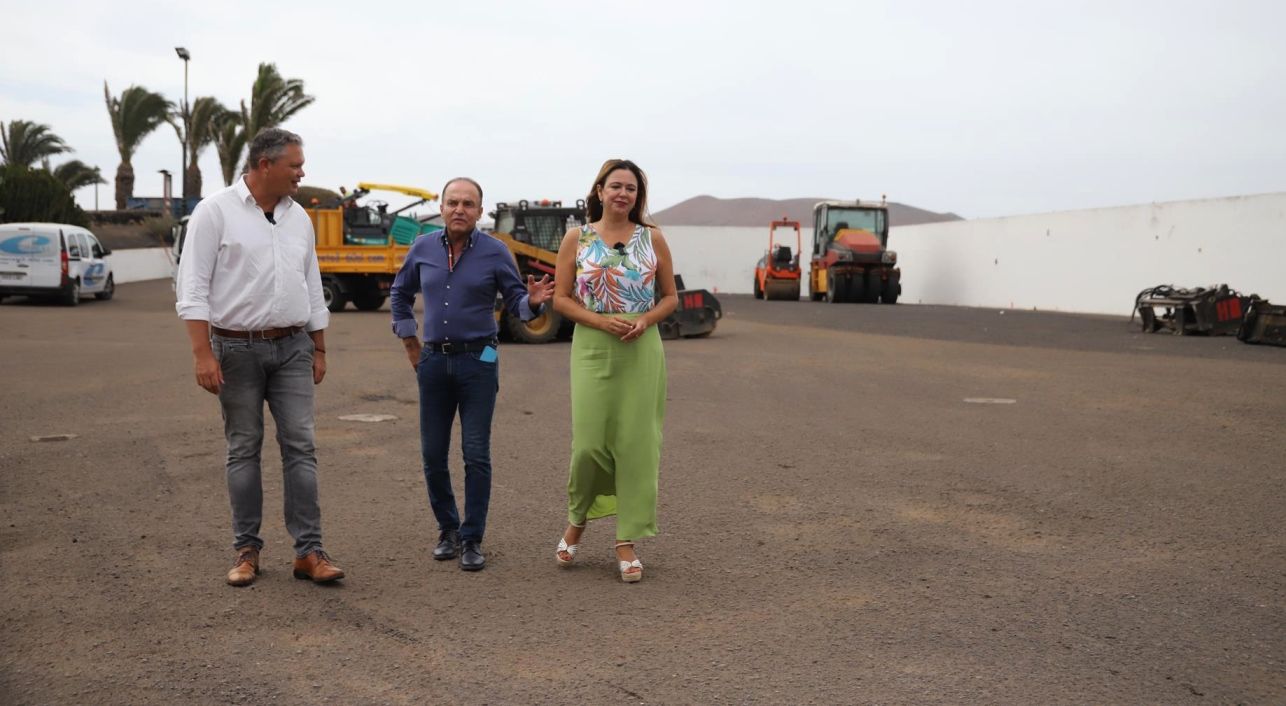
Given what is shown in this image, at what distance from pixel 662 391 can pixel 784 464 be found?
2.99 meters

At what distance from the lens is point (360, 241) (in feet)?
92.9

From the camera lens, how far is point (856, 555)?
5.93 meters

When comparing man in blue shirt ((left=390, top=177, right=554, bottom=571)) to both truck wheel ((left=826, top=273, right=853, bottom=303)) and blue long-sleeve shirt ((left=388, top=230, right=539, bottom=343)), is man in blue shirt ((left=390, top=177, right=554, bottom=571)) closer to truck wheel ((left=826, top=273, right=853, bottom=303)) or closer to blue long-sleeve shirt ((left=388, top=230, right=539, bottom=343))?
blue long-sleeve shirt ((left=388, top=230, right=539, bottom=343))

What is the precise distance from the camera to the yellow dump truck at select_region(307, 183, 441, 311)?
27.9m

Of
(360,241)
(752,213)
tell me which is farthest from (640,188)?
(752,213)

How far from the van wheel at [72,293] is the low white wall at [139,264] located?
13.8 metres

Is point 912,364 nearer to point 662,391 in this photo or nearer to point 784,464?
point 784,464

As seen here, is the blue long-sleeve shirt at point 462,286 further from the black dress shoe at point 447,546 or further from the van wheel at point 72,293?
the van wheel at point 72,293

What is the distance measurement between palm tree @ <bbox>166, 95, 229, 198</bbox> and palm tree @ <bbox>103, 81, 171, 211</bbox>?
749 mm

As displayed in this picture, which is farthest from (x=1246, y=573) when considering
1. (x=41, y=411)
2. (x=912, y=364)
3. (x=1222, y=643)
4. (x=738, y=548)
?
(x=912, y=364)

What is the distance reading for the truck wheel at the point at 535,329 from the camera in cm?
2016

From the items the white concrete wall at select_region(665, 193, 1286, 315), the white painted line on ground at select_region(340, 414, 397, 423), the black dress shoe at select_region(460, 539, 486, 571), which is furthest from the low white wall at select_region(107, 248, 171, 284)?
the black dress shoe at select_region(460, 539, 486, 571)

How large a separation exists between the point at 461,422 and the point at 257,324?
1.05 meters

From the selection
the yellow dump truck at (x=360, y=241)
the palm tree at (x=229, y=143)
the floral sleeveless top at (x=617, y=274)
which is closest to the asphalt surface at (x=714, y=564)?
the floral sleeveless top at (x=617, y=274)
